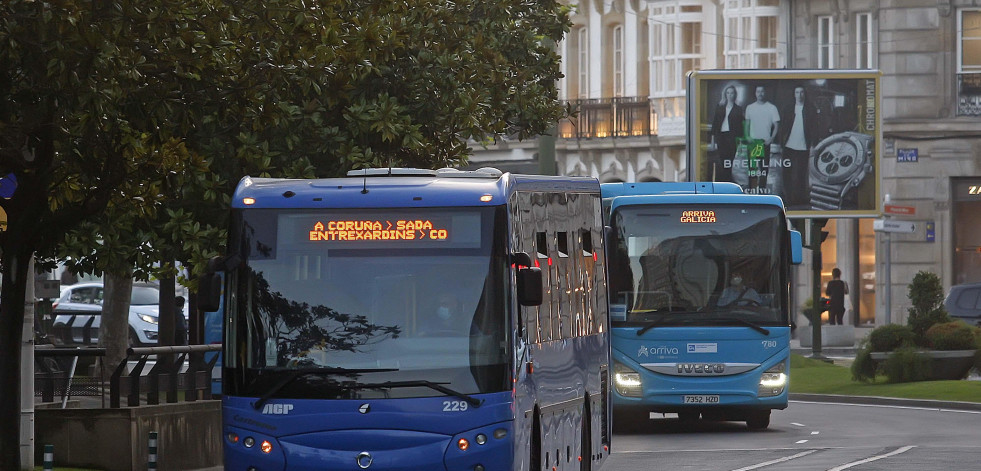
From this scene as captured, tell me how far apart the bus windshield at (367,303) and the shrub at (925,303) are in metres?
18.9

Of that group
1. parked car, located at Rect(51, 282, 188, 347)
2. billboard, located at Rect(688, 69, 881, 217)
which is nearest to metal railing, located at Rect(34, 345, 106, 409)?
parked car, located at Rect(51, 282, 188, 347)

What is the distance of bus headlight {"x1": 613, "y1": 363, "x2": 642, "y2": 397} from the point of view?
23.8 meters

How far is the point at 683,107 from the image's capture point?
52219 mm

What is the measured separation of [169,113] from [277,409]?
9.19ft

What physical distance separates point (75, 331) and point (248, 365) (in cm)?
2468

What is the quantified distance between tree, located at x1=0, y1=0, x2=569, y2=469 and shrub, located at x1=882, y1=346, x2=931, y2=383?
10.9m

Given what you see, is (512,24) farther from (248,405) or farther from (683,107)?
(683,107)

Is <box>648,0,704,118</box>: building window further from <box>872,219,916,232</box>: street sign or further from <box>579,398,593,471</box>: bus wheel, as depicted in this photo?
<box>579,398,593,471</box>: bus wheel

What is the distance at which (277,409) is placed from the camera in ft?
44.0

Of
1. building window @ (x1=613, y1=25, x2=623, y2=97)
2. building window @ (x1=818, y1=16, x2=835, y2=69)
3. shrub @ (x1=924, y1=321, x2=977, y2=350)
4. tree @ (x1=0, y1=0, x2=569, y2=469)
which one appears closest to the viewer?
tree @ (x1=0, y1=0, x2=569, y2=469)

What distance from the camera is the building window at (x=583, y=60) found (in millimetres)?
55312

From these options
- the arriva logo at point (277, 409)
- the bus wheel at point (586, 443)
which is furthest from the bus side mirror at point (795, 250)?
the arriva logo at point (277, 409)

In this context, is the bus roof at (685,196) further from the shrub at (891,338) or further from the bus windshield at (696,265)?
the shrub at (891,338)

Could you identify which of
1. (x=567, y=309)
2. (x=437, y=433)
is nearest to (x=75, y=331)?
(x=567, y=309)
